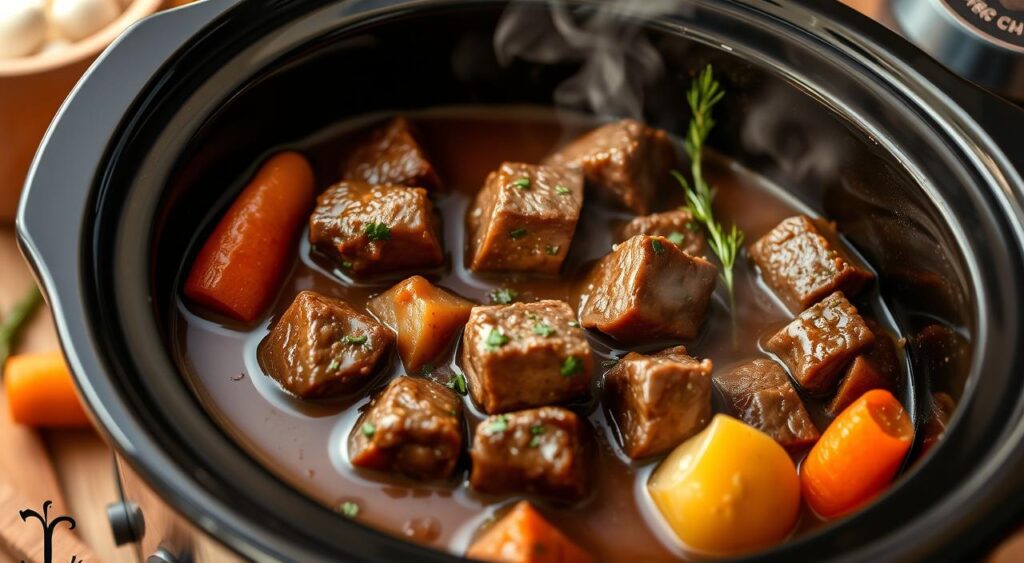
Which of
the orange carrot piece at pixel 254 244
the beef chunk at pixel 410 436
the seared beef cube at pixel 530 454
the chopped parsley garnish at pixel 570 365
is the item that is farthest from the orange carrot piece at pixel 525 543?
the orange carrot piece at pixel 254 244

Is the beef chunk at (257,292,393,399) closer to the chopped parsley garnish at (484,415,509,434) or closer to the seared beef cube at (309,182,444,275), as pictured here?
the seared beef cube at (309,182,444,275)

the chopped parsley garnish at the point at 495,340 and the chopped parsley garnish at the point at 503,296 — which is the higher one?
the chopped parsley garnish at the point at 495,340

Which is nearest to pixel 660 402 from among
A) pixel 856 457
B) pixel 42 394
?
pixel 856 457

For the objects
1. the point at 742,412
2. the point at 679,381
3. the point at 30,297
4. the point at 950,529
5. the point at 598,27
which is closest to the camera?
the point at 950,529

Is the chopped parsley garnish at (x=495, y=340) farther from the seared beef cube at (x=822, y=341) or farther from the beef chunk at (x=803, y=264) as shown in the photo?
the beef chunk at (x=803, y=264)

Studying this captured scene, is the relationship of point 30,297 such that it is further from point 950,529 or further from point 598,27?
point 950,529

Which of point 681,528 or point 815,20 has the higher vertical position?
point 815,20

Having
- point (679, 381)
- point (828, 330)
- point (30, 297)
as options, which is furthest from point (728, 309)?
point (30, 297)
